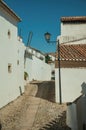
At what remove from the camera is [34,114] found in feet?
47.2

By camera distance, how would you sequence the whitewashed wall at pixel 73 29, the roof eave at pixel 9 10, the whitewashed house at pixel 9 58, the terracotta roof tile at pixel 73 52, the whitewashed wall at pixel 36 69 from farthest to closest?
the whitewashed wall at pixel 36 69 → the whitewashed wall at pixel 73 29 → the terracotta roof tile at pixel 73 52 → the whitewashed house at pixel 9 58 → the roof eave at pixel 9 10

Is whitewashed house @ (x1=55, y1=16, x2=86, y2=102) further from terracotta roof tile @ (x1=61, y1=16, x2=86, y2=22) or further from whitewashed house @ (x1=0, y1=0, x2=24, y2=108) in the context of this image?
terracotta roof tile @ (x1=61, y1=16, x2=86, y2=22)

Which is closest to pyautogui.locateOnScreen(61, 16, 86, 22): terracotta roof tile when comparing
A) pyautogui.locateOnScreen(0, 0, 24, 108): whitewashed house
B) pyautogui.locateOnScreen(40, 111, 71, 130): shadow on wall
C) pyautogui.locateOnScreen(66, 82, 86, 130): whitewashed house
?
pyautogui.locateOnScreen(0, 0, 24, 108): whitewashed house

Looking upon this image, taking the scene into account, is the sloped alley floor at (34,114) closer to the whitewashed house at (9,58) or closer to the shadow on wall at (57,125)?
the shadow on wall at (57,125)

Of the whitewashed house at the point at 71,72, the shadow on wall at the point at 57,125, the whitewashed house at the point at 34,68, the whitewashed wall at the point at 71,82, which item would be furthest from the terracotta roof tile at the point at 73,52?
the whitewashed house at the point at 34,68

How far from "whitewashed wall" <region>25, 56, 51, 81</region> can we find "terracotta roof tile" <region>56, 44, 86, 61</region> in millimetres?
8411

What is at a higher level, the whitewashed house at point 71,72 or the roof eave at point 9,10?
the roof eave at point 9,10

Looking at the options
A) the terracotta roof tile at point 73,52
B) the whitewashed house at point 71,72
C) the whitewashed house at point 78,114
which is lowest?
the whitewashed house at point 78,114

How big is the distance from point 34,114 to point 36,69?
19410 millimetres

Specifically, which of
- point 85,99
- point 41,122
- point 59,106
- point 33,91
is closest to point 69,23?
point 33,91

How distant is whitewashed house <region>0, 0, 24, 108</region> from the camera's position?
15.9m

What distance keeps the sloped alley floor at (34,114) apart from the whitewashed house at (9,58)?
0.73m

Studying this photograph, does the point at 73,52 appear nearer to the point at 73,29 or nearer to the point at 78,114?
the point at 73,29

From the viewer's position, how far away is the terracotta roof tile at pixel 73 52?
17.8m
